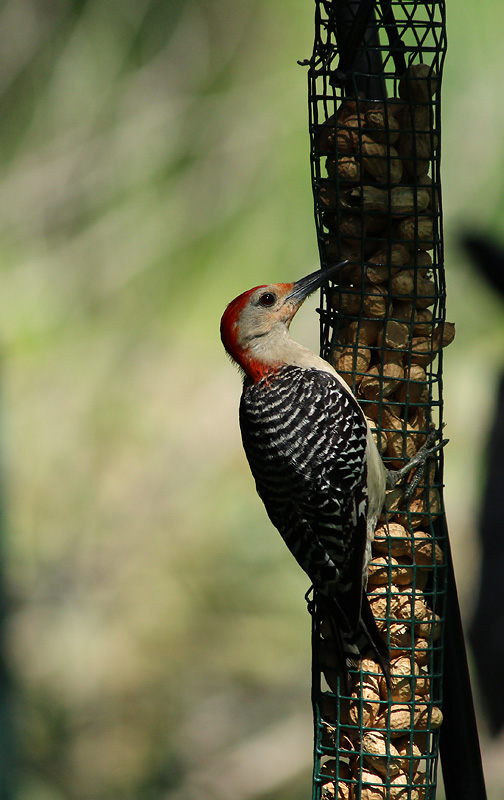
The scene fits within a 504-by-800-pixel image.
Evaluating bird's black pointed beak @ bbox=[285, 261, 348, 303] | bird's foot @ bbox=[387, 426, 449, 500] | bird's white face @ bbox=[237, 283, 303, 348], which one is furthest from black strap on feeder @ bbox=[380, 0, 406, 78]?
bird's foot @ bbox=[387, 426, 449, 500]

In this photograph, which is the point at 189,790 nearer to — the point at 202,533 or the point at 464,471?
the point at 202,533

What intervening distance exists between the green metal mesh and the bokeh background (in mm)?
1628

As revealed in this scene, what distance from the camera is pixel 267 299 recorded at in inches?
97.1

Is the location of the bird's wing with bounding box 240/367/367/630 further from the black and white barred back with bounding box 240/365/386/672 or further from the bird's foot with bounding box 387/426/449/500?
the bird's foot with bounding box 387/426/449/500

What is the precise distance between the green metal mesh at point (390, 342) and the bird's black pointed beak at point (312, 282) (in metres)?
0.05

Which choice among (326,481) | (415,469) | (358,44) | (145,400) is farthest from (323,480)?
(145,400)

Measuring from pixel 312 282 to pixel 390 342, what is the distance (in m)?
0.27

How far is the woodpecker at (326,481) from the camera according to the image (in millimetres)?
2189

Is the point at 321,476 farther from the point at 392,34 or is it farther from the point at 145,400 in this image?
the point at 145,400

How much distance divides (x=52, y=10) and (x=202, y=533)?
2.61 m

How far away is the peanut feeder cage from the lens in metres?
2.14

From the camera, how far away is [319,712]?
2326 mm

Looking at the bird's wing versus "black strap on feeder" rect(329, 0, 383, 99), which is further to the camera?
the bird's wing

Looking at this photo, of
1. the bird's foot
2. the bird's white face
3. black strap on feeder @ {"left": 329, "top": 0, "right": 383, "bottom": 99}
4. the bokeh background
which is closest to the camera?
black strap on feeder @ {"left": 329, "top": 0, "right": 383, "bottom": 99}
